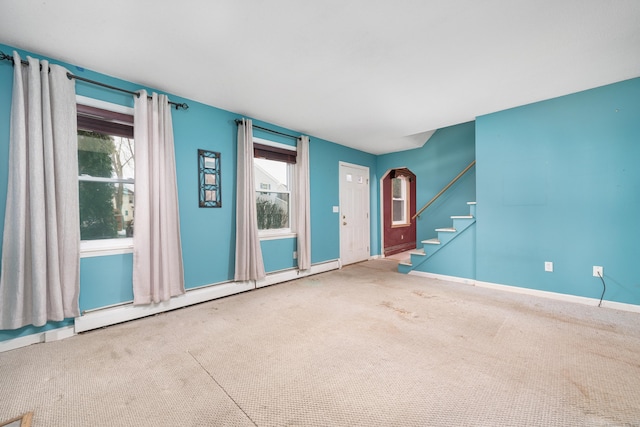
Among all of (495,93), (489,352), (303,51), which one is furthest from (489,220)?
(303,51)

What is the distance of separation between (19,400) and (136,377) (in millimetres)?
600

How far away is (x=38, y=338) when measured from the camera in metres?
2.24

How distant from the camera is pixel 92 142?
8.75ft

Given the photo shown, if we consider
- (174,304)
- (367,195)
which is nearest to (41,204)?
(174,304)

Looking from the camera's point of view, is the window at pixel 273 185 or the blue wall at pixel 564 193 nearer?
the blue wall at pixel 564 193

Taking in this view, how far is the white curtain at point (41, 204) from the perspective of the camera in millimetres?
2090

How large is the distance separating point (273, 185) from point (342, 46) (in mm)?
2550

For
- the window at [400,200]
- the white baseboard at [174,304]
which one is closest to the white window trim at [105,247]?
the white baseboard at [174,304]

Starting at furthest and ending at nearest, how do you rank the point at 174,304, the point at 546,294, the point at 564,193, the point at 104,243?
1. the point at 546,294
2. the point at 564,193
3. the point at 174,304
4. the point at 104,243

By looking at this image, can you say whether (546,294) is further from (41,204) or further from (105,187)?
(41,204)

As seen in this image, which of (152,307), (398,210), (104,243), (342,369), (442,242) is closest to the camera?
(342,369)

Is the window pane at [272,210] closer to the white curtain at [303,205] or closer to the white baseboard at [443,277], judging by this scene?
the white curtain at [303,205]

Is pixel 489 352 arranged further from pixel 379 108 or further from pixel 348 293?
pixel 379 108

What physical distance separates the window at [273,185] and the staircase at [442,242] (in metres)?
2.32
